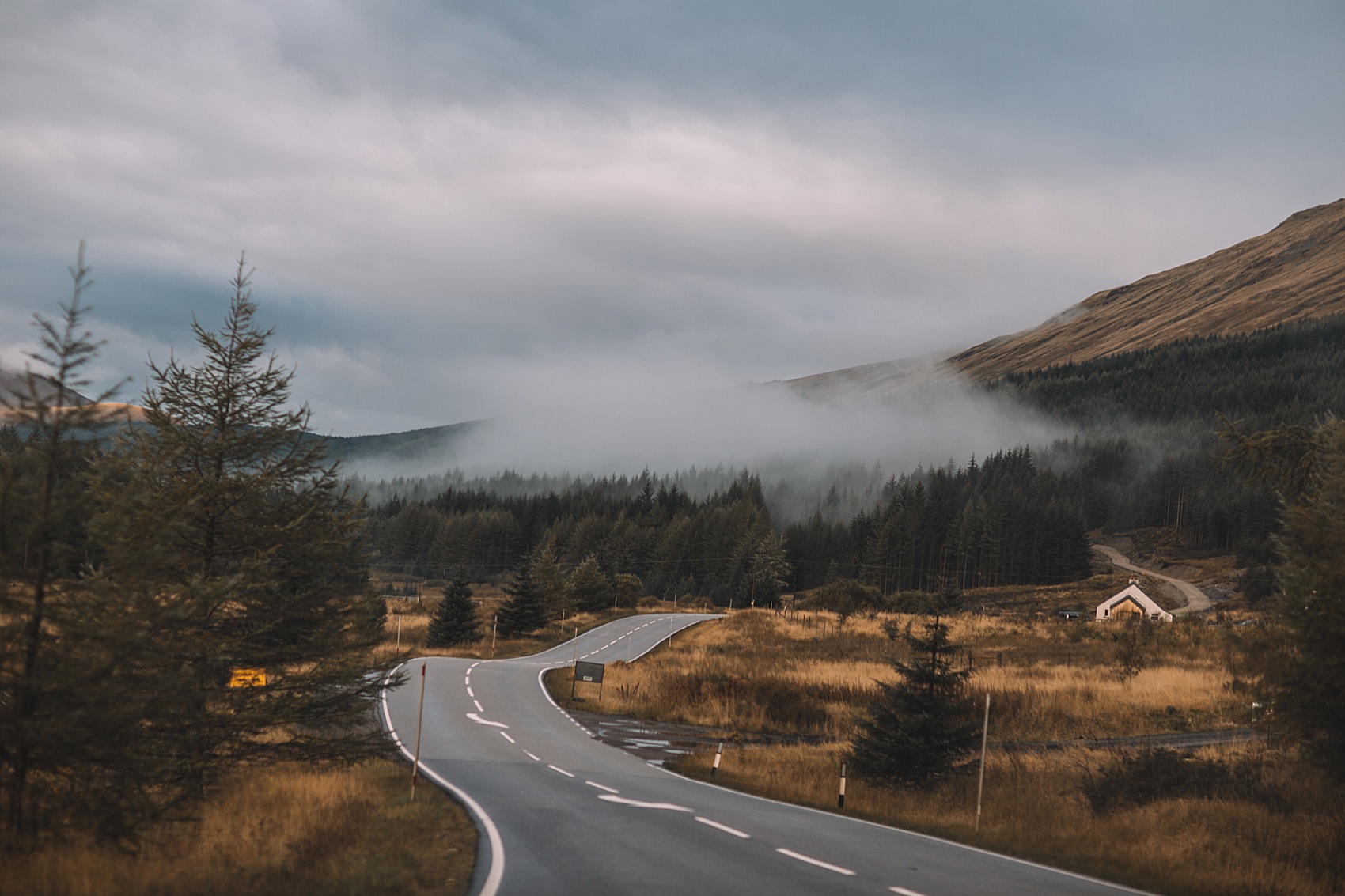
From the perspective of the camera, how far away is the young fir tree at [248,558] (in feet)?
44.5

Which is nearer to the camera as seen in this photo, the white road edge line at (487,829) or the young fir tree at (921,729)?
the white road edge line at (487,829)

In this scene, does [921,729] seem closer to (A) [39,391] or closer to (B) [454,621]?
(A) [39,391]

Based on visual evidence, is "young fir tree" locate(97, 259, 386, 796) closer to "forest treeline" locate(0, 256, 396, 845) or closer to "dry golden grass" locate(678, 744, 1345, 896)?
"forest treeline" locate(0, 256, 396, 845)

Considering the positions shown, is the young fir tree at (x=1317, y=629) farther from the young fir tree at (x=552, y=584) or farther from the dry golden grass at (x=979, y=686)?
the young fir tree at (x=552, y=584)

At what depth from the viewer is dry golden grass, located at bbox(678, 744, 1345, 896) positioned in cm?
1241

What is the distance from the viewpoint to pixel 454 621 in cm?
5512

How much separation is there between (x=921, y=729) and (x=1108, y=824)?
A: 425 centimetres

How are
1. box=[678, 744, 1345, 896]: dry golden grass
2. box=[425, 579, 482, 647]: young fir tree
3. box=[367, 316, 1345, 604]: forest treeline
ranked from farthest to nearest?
1. box=[367, 316, 1345, 604]: forest treeline
2. box=[425, 579, 482, 647]: young fir tree
3. box=[678, 744, 1345, 896]: dry golden grass

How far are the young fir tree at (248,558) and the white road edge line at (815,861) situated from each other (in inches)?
282

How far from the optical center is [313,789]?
15.8 m

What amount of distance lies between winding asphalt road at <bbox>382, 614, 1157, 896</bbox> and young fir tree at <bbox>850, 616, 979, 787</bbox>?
84.1 inches

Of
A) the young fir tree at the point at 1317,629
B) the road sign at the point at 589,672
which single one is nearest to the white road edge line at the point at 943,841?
the young fir tree at the point at 1317,629

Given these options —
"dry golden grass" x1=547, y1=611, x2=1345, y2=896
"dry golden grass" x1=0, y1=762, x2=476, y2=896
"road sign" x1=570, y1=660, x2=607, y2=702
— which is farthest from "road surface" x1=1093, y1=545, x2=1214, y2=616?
"dry golden grass" x1=0, y1=762, x2=476, y2=896

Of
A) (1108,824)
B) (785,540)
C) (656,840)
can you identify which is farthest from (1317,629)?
(785,540)
